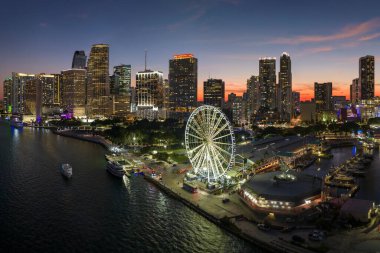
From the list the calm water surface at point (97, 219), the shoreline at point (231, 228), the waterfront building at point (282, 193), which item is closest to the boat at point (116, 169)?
the calm water surface at point (97, 219)

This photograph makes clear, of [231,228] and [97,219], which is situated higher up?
[231,228]

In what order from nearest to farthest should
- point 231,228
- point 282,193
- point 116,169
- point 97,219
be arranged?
point 231,228, point 97,219, point 282,193, point 116,169

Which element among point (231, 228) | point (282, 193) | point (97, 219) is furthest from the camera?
point (282, 193)

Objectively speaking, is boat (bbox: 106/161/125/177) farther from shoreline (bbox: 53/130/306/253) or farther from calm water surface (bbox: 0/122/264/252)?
shoreline (bbox: 53/130/306/253)

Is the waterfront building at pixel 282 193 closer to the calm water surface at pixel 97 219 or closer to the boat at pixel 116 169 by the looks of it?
the calm water surface at pixel 97 219

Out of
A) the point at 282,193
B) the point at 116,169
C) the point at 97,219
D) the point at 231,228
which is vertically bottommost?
the point at 97,219

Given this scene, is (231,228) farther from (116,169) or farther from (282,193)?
(116,169)

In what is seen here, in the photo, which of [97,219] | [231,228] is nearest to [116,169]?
[97,219]

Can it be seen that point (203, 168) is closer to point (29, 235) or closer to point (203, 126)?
point (203, 126)

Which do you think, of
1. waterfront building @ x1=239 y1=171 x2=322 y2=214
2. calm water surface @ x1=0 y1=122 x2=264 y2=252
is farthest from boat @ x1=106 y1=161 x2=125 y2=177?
waterfront building @ x1=239 y1=171 x2=322 y2=214
